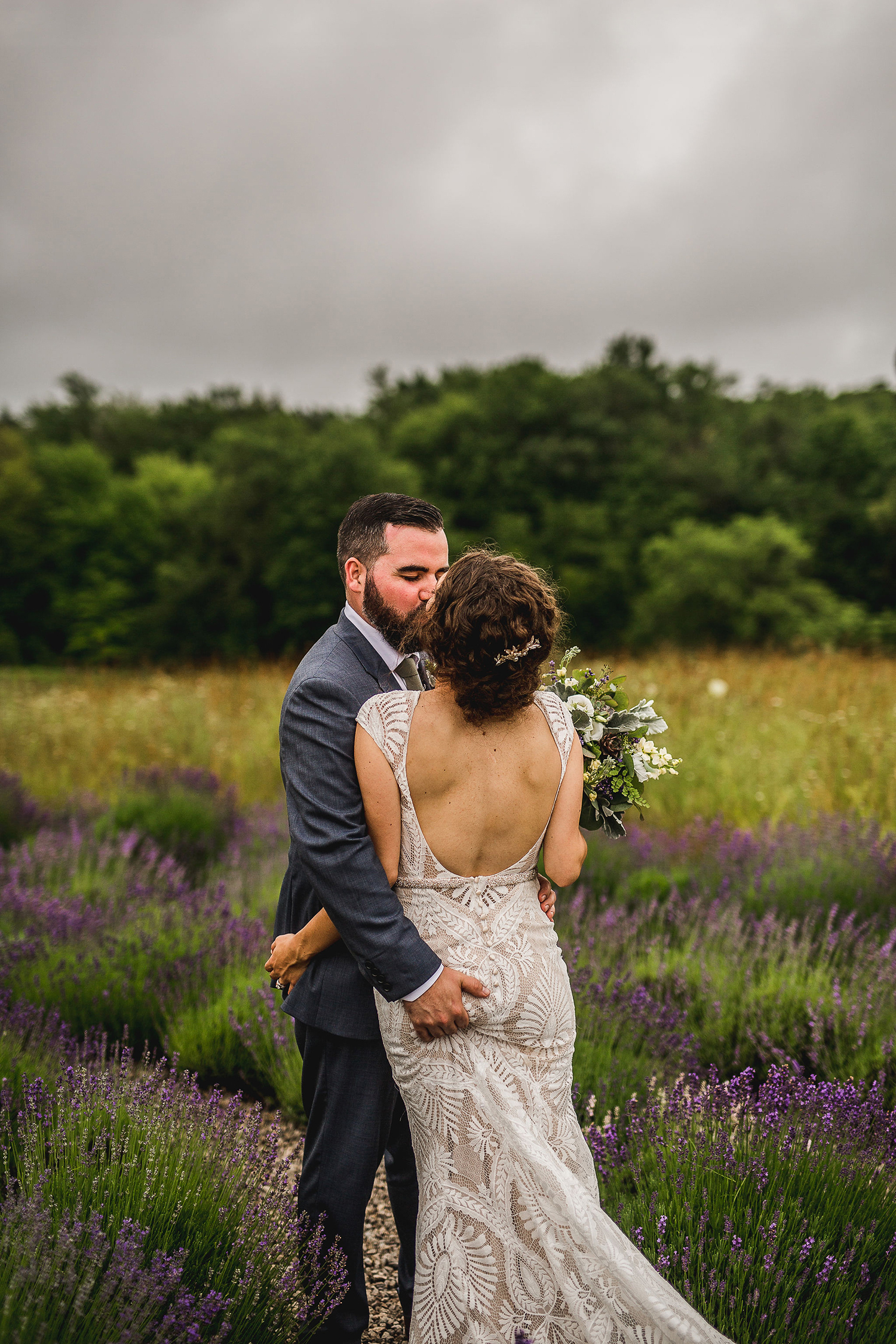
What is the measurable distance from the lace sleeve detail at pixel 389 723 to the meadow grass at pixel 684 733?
4.73m

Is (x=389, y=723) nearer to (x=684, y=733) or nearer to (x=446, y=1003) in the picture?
(x=446, y=1003)

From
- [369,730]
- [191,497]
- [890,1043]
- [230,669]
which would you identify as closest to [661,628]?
[230,669]

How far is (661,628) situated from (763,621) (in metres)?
2.66

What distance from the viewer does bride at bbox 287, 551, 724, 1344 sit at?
1745 mm

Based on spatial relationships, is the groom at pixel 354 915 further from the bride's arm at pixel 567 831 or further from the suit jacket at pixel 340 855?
the bride's arm at pixel 567 831

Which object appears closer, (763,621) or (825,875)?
(825,875)

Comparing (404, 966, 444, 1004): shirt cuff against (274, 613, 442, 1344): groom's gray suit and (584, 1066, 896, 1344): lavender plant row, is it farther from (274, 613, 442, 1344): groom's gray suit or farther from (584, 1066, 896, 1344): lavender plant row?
(584, 1066, 896, 1344): lavender plant row

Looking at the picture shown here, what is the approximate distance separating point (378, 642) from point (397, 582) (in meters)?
0.16

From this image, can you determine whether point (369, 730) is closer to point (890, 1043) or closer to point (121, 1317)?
point (121, 1317)

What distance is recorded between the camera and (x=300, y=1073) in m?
3.37

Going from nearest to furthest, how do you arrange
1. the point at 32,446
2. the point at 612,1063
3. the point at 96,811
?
the point at 612,1063 < the point at 96,811 < the point at 32,446

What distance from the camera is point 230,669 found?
1542cm

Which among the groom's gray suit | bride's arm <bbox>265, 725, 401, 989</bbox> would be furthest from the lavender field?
bride's arm <bbox>265, 725, 401, 989</bbox>

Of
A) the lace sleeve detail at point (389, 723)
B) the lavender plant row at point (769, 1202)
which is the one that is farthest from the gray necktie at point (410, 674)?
the lavender plant row at point (769, 1202)
